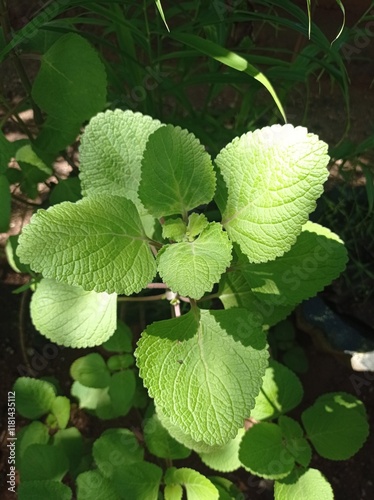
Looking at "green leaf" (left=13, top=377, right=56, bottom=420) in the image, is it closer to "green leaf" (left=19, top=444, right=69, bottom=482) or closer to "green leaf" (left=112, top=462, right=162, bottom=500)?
"green leaf" (left=19, top=444, right=69, bottom=482)

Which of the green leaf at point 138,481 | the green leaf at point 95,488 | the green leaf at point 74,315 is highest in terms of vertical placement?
the green leaf at point 74,315

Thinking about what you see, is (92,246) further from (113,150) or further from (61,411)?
(61,411)

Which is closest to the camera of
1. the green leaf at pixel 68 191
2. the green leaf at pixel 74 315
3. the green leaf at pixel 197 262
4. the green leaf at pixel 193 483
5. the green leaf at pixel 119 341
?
the green leaf at pixel 197 262

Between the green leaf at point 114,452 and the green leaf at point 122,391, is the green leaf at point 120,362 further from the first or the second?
the green leaf at point 114,452

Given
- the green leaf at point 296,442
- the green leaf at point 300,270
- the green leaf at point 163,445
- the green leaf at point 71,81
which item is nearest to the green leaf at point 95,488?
the green leaf at point 163,445

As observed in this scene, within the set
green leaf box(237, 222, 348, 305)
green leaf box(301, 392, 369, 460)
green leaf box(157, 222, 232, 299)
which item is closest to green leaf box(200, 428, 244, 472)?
green leaf box(301, 392, 369, 460)

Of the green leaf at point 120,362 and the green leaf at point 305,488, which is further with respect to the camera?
the green leaf at point 120,362

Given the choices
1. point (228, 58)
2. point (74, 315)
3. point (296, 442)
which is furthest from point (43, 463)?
point (228, 58)
